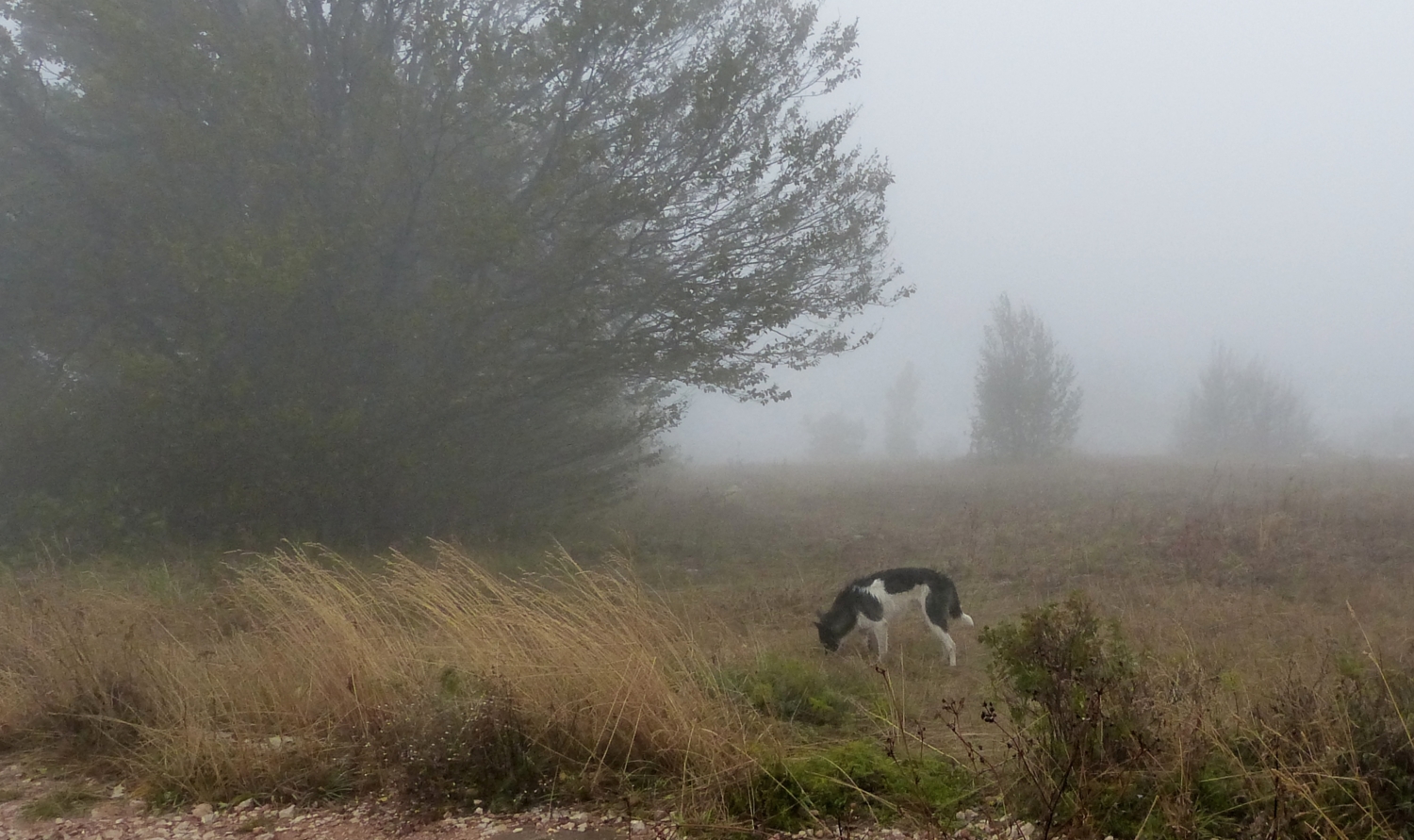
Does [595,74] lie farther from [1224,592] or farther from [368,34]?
[1224,592]

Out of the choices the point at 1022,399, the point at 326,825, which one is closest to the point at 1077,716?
the point at 326,825

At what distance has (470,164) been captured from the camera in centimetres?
1322

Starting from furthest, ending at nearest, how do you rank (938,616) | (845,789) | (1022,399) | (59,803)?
(1022,399), (938,616), (59,803), (845,789)

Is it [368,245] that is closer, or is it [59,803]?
[59,803]

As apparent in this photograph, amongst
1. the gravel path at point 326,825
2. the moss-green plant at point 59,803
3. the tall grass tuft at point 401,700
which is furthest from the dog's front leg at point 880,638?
the moss-green plant at point 59,803

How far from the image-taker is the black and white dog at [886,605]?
25.9 feet

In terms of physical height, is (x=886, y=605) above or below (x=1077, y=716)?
below

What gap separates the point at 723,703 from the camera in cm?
479

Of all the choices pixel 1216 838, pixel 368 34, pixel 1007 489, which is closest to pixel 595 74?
pixel 368 34

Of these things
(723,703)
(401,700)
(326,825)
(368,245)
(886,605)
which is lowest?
(326,825)

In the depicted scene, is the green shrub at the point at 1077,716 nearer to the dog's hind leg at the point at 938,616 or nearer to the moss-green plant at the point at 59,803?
the dog's hind leg at the point at 938,616

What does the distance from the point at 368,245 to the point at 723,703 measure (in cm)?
963

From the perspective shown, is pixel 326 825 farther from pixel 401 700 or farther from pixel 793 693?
pixel 793 693

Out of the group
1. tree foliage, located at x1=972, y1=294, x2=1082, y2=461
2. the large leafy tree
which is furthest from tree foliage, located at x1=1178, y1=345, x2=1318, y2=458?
the large leafy tree
